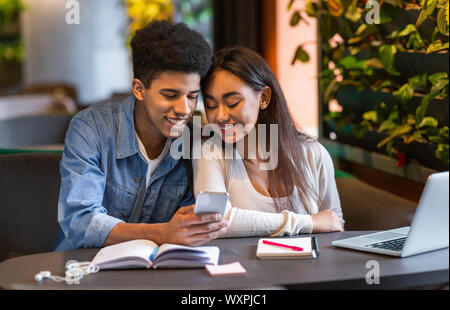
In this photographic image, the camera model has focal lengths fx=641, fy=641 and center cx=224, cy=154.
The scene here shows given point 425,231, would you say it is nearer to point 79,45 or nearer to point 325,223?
point 325,223

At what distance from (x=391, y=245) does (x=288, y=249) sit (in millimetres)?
267

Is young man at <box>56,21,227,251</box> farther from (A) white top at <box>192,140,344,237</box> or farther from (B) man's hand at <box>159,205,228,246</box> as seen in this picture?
(A) white top at <box>192,140,344,237</box>

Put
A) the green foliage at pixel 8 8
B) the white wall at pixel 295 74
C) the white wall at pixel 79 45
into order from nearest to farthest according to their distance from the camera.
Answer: the white wall at pixel 295 74 → the green foliage at pixel 8 8 → the white wall at pixel 79 45

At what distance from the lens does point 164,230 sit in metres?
1.66

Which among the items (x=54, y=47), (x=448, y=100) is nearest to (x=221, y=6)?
(x=448, y=100)

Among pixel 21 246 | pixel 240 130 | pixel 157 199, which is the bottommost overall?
pixel 21 246

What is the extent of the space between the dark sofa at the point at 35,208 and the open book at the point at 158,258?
799mm

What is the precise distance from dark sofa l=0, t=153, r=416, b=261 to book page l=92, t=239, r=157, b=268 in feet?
2.45

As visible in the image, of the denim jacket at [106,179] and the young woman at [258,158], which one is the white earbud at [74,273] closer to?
the denim jacket at [106,179]

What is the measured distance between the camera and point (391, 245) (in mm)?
1649

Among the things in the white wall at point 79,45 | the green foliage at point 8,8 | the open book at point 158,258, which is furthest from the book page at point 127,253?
the green foliage at point 8,8

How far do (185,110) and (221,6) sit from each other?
295 centimetres

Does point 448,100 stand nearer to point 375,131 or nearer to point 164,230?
point 375,131

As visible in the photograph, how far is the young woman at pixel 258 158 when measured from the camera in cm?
197
